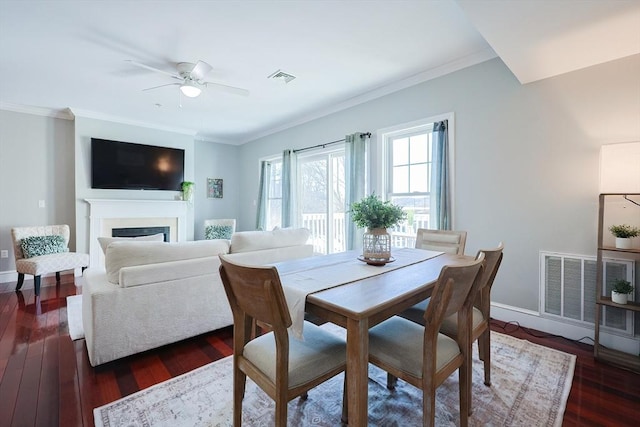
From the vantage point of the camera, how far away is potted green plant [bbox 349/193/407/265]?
1922 millimetres

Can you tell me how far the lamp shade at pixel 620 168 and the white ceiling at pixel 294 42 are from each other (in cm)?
76

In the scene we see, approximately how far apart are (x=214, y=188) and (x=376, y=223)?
214 inches

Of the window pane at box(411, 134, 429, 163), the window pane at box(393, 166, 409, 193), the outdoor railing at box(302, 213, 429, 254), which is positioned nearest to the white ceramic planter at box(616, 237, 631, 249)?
the outdoor railing at box(302, 213, 429, 254)

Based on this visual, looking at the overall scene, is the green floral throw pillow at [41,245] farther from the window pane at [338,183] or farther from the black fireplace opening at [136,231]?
the window pane at [338,183]

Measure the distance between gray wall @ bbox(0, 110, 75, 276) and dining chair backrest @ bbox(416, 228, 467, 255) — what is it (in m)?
5.56

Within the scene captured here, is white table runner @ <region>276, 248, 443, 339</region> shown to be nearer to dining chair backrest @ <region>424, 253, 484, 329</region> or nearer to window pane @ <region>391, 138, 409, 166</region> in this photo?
dining chair backrest @ <region>424, 253, 484, 329</region>

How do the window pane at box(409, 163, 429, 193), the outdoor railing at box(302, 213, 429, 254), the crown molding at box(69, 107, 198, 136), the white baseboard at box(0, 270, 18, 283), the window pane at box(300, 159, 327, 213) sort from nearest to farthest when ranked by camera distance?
the window pane at box(409, 163, 429, 193) < the outdoor railing at box(302, 213, 429, 254) < the white baseboard at box(0, 270, 18, 283) < the crown molding at box(69, 107, 198, 136) < the window pane at box(300, 159, 327, 213)

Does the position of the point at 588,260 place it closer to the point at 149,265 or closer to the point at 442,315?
the point at 442,315

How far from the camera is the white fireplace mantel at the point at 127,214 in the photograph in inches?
185

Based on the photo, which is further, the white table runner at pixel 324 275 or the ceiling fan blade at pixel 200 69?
the ceiling fan blade at pixel 200 69

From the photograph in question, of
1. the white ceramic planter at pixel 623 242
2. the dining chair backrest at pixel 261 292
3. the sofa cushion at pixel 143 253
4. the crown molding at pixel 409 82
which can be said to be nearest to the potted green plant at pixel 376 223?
the dining chair backrest at pixel 261 292

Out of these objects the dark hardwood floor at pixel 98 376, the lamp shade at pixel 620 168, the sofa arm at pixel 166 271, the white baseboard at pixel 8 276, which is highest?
the lamp shade at pixel 620 168

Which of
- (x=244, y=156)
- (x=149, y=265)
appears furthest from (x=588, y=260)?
(x=244, y=156)

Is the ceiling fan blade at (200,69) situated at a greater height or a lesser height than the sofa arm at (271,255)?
greater
